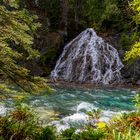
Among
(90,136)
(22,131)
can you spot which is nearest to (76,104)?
(90,136)

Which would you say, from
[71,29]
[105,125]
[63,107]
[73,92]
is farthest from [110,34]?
[105,125]

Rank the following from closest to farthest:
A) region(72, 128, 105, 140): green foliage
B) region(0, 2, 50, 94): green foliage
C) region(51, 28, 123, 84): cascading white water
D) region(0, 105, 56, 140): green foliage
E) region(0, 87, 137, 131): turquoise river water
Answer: region(0, 105, 56, 140): green foliage → region(72, 128, 105, 140): green foliage → region(0, 2, 50, 94): green foliage → region(0, 87, 137, 131): turquoise river water → region(51, 28, 123, 84): cascading white water

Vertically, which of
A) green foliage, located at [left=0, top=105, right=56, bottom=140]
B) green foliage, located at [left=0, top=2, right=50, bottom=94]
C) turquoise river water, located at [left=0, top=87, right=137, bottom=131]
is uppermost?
green foliage, located at [left=0, top=2, right=50, bottom=94]

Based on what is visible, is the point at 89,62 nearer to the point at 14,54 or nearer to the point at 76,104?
the point at 76,104

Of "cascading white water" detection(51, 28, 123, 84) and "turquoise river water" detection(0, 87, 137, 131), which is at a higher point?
"cascading white water" detection(51, 28, 123, 84)

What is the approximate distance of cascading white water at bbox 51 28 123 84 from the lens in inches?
1121

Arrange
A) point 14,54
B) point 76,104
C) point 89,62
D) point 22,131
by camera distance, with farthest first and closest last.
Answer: point 89,62, point 76,104, point 14,54, point 22,131

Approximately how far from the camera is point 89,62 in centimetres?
2955

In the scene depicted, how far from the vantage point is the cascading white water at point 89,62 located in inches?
1121

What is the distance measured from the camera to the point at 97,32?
3419 cm

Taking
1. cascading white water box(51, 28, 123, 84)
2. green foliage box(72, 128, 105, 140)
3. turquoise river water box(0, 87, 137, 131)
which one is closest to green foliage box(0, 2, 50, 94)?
green foliage box(72, 128, 105, 140)

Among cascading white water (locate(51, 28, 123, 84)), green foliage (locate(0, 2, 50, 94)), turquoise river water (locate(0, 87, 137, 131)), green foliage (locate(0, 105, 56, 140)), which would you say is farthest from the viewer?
cascading white water (locate(51, 28, 123, 84))

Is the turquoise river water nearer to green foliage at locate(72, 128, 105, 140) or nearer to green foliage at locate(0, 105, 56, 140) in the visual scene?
green foliage at locate(0, 105, 56, 140)

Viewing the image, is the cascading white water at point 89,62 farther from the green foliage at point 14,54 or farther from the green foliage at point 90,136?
the green foliage at point 90,136
